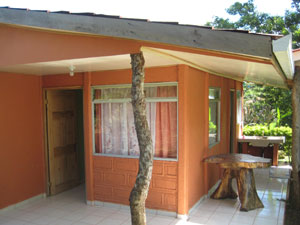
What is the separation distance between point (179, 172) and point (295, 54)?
2.61 m

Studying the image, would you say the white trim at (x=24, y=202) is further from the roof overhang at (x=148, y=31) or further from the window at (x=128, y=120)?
the roof overhang at (x=148, y=31)

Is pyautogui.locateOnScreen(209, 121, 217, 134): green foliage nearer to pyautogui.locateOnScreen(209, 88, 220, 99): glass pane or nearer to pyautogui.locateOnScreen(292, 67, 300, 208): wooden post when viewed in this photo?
pyautogui.locateOnScreen(209, 88, 220, 99): glass pane

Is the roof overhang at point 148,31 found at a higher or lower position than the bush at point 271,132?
higher

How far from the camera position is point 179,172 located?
4.79m

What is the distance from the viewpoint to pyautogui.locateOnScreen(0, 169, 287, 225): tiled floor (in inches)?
186

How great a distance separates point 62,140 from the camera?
21.7ft

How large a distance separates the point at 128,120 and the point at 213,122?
229 cm

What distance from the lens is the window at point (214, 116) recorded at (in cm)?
628

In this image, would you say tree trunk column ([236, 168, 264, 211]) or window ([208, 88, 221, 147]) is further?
window ([208, 88, 221, 147])

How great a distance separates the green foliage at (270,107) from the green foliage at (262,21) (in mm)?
2755

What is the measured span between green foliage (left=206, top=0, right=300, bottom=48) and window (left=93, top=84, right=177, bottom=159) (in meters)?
11.0

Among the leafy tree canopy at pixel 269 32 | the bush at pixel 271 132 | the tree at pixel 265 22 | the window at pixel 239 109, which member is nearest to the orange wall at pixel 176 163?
the window at pixel 239 109

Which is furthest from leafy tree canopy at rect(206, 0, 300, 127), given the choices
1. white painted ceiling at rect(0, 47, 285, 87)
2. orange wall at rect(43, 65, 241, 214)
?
white painted ceiling at rect(0, 47, 285, 87)

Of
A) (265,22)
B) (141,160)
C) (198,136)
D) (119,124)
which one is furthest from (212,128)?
(265,22)
